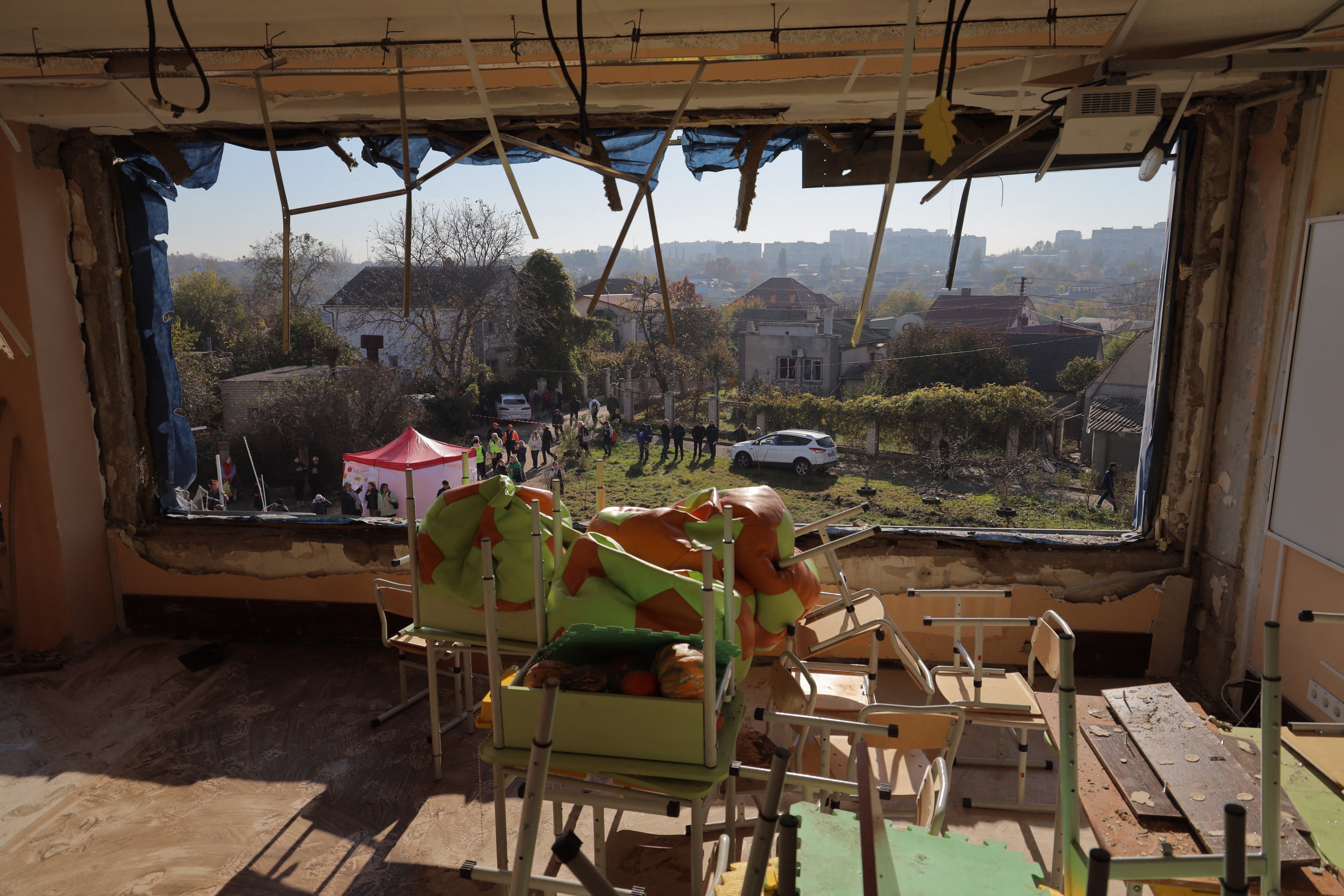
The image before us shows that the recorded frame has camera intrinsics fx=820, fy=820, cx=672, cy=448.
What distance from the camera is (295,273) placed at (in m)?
→ 5.32

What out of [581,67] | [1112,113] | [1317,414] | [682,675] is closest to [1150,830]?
[682,675]

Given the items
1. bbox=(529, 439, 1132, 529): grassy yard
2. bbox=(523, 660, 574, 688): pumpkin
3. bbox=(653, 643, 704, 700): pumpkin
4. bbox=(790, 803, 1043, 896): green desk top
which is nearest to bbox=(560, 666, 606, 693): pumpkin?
bbox=(523, 660, 574, 688): pumpkin

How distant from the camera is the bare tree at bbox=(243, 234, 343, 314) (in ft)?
16.8

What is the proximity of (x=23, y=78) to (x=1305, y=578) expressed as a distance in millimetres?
5249

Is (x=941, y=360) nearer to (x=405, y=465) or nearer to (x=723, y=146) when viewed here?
(x=723, y=146)

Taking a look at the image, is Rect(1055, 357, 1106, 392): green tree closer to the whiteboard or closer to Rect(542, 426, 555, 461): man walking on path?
the whiteboard

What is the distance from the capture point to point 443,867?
8.69ft

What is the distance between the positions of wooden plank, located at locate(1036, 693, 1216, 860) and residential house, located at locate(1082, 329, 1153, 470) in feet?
7.08

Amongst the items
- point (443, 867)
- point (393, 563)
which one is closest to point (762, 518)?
point (393, 563)

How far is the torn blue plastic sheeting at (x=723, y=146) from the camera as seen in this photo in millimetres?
3639

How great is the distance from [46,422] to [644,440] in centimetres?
297

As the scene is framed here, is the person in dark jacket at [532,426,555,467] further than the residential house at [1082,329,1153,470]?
Yes

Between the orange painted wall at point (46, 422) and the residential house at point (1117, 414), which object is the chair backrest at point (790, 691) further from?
the orange painted wall at point (46, 422)

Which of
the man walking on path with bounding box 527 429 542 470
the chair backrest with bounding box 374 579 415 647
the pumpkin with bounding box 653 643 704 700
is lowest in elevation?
the chair backrest with bounding box 374 579 415 647
